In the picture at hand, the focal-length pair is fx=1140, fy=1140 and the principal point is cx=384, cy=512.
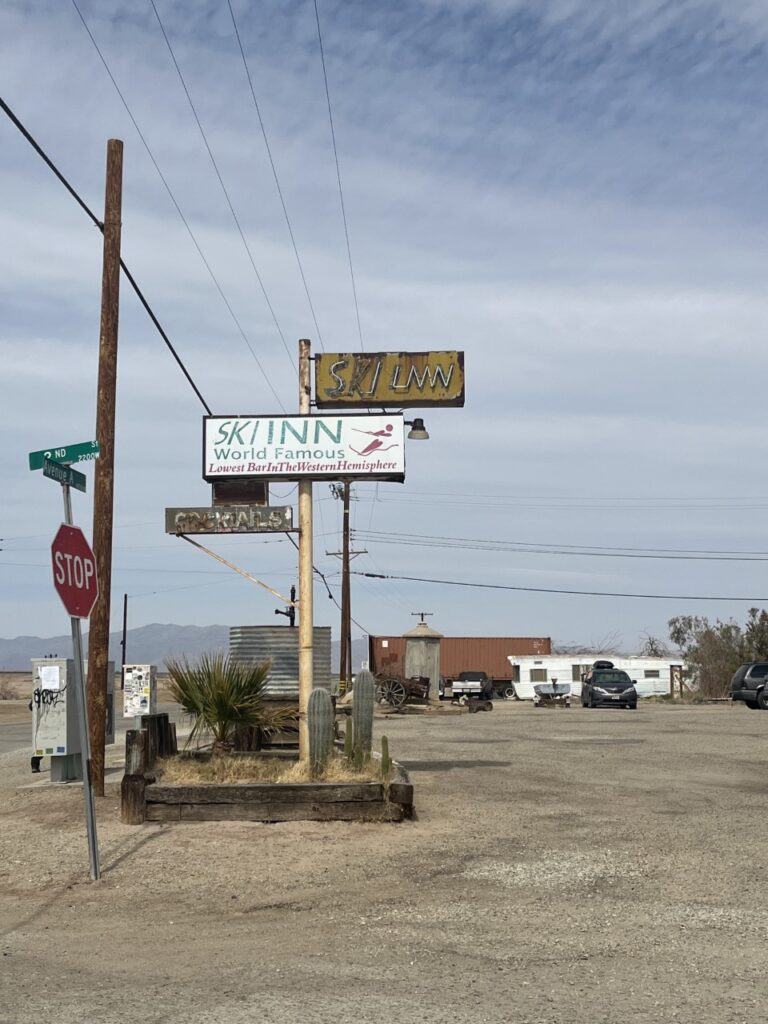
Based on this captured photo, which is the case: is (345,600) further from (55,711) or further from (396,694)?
(55,711)

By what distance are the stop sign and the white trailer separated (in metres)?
54.8

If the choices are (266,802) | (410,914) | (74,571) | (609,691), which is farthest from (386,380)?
(609,691)

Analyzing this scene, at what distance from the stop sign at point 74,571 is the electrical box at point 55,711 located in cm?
650

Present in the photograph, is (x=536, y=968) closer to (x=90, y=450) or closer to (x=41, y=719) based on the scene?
(x=90, y=450)

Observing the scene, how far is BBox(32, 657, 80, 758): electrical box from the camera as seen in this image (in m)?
15.3

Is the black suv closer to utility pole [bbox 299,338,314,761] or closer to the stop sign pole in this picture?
utility pole [bbox 299,338,314,761]

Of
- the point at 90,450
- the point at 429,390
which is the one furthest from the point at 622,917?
the point at 429,390

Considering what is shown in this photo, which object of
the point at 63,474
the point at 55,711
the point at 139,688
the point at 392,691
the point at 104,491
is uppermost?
the point at 104,491

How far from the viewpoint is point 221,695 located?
12.8 metres

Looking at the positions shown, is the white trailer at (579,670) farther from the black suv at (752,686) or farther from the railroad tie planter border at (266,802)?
the railroad tie planter border at (266,802)

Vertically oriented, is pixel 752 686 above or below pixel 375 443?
below

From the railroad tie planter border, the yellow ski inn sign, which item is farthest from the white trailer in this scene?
the railroad tie planter border

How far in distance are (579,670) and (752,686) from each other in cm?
2383

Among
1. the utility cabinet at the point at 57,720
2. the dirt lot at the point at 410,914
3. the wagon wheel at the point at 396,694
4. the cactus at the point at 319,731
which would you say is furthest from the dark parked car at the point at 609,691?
the cactus at the point at 319,731
